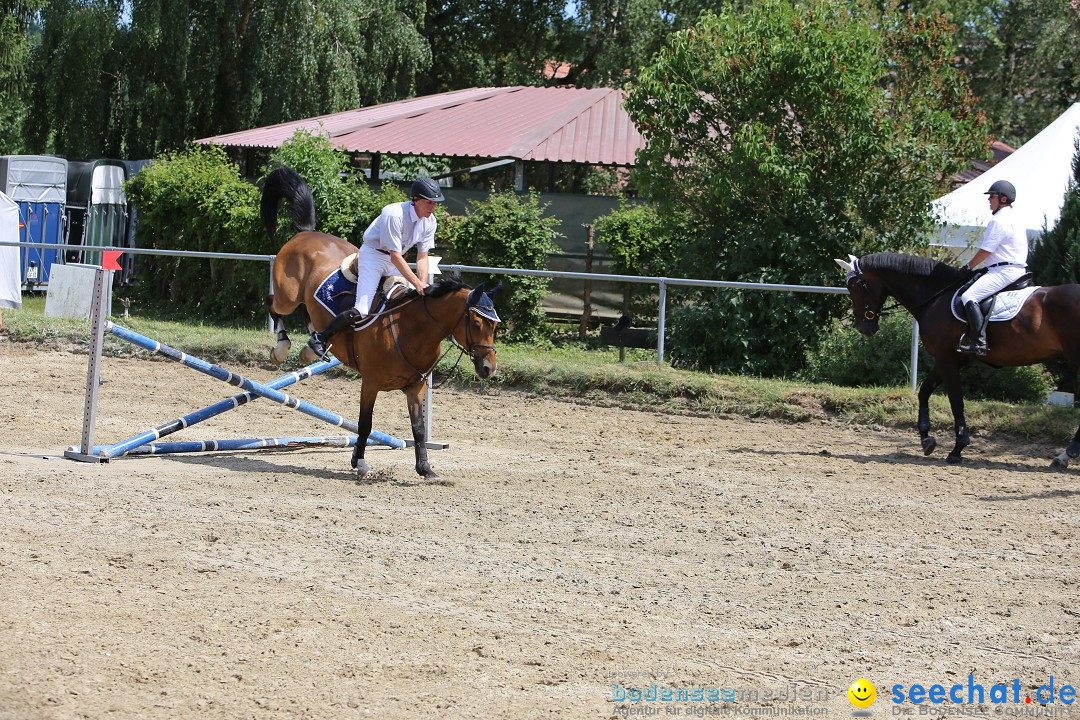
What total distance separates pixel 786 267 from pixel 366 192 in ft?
24.2

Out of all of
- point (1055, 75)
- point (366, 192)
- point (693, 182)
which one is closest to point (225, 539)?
point (693, 182)

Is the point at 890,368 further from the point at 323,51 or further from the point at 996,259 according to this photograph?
the point at 323,51

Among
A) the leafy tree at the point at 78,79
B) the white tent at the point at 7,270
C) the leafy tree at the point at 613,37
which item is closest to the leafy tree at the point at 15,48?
the leafy tree at the point at 78,79

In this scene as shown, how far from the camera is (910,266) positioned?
11547 millimetres

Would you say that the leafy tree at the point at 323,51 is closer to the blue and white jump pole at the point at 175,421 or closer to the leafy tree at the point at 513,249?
the leafy tree at the point at 513,249

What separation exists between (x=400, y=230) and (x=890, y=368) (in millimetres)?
7594

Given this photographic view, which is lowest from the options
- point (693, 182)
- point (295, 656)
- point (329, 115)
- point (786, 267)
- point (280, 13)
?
point (295, 656)

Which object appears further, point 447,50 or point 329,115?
point 447,50

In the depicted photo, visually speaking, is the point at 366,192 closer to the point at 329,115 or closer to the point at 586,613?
the point at 329,115

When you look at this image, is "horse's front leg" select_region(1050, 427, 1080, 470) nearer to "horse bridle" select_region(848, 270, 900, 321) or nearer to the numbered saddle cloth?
the numbered saddle cloth

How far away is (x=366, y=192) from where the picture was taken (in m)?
18.9

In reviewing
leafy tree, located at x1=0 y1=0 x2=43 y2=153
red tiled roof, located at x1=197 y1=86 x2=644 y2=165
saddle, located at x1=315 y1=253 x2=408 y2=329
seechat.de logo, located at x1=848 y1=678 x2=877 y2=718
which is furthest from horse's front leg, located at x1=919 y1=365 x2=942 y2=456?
leafy tree, located at x1=0 y1=0 x2=43 y2=153

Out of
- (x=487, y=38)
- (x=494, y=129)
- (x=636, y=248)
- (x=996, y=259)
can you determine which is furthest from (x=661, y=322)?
(x=487, y=38)

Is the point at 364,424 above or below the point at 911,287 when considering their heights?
below
